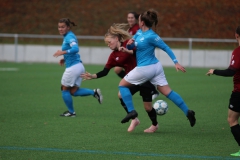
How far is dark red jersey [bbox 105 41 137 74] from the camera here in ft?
27.7

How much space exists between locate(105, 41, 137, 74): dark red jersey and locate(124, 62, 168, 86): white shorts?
50cm

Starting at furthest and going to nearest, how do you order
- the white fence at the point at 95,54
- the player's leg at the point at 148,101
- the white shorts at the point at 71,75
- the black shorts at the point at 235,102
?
the white fence at the point at 95,54 < the white shorts at the point at 71,75 < the player's leg at the point at 148,101 < the black shorts at the point at 235,102

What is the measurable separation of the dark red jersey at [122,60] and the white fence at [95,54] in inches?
599

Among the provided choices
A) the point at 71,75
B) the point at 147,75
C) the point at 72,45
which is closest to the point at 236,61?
the point at 147,75

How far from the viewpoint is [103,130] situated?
834cm

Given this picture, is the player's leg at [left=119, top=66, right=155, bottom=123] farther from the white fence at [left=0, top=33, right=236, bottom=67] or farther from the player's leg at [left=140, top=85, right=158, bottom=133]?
the white fence at [left=0, top=33, right=236, bottom=67]

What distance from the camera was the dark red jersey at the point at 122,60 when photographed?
844cm

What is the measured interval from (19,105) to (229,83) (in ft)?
24.7

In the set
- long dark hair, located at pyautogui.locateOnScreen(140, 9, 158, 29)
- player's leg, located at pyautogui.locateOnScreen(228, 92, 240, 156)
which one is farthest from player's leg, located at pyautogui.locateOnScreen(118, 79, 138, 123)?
player's leg, located at pyautogui.locateOnScreen(228, 92, 240, 156)

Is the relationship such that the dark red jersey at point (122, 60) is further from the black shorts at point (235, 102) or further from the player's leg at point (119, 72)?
the player's leg at point (119, 72)

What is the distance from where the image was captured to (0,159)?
241 inches

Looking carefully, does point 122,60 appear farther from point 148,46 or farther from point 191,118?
point 191,118

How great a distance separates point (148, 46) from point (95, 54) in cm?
1727

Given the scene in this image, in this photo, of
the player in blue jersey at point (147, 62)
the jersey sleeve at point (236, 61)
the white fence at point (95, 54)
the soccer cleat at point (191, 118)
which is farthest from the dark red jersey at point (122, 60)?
the white fence at point (95, 54)
